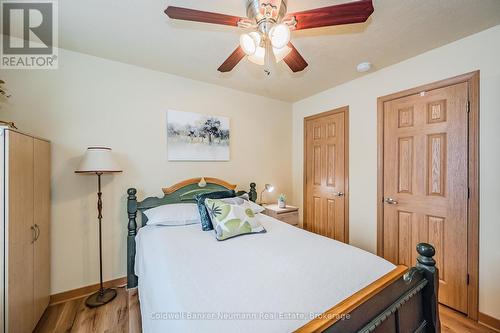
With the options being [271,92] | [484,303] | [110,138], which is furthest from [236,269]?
[271,92]

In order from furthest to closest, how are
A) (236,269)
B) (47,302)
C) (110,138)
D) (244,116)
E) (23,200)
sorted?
(244,116)
(110,138)
(47,302)
(23,200)
(236,269)

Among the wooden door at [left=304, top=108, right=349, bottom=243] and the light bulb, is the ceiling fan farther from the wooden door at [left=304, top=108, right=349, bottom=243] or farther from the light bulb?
the wooden door at [left=304, top=108, right=349, bottom=243]

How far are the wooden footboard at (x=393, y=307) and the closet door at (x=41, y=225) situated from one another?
7.18ft

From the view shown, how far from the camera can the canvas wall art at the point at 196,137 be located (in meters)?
2.63

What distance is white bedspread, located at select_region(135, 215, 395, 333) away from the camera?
0.90 m

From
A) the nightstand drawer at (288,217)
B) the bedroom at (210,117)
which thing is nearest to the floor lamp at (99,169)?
the bedroom at (210,117)

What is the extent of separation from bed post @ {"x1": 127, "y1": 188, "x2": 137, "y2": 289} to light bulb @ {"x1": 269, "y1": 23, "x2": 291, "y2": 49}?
1996 mm

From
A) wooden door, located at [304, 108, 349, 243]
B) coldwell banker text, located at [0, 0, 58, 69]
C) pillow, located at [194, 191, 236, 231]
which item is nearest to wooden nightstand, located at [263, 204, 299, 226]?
wooden door, located at [304, 108, 349, 243]

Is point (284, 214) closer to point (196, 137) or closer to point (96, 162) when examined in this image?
point (196, 137)

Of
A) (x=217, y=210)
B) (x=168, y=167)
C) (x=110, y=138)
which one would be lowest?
(x=217, y=210)

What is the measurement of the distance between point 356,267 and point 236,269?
28.9 inches

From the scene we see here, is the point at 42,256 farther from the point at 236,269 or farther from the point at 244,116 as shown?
the point at 244,116

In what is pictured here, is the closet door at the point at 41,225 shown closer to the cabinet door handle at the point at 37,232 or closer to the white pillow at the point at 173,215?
the cabinet door handle at the point at 37,232

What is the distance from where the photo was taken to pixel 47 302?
1.94 meters
